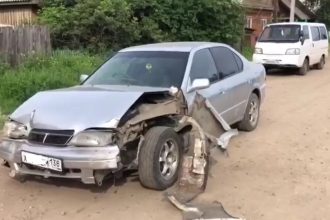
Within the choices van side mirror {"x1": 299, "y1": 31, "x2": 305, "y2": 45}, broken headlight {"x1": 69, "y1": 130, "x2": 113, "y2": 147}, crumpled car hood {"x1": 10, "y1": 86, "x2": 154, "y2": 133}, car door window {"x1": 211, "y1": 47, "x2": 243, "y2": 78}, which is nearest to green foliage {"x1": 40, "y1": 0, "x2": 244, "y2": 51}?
van side mirror {"x1": 299, "y1": 31, "x2": 305, "y2": 45}

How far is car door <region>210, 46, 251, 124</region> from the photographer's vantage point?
290 inches

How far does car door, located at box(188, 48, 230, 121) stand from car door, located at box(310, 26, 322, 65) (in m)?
12.8

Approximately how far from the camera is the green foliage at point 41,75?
1064 centimetres

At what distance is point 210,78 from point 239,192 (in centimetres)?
195

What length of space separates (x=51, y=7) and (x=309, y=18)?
97.2ft

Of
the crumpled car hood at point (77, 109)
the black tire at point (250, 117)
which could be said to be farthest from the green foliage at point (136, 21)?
the crumpled car hood at point (77, 109)

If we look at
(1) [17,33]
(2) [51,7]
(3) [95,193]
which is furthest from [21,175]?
(2) [51,7]

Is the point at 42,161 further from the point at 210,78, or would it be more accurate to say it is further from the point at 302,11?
the point at 302,11

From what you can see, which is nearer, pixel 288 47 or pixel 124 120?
pixel 124 120

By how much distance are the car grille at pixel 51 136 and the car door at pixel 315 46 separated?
15411 millimetres

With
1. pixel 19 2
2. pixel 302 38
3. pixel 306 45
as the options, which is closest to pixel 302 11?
pixel 306 45

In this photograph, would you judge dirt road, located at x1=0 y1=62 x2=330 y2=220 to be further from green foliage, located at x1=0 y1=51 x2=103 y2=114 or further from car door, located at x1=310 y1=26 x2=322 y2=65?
car door, located at x1=310 y1=26 x2=322 y2=65

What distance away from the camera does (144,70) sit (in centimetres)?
663

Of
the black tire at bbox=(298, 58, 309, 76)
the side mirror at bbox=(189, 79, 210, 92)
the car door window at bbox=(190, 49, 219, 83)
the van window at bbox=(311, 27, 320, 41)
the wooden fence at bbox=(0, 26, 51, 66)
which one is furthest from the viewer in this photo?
the van window at bbox=(311, 27, 320, 41)
